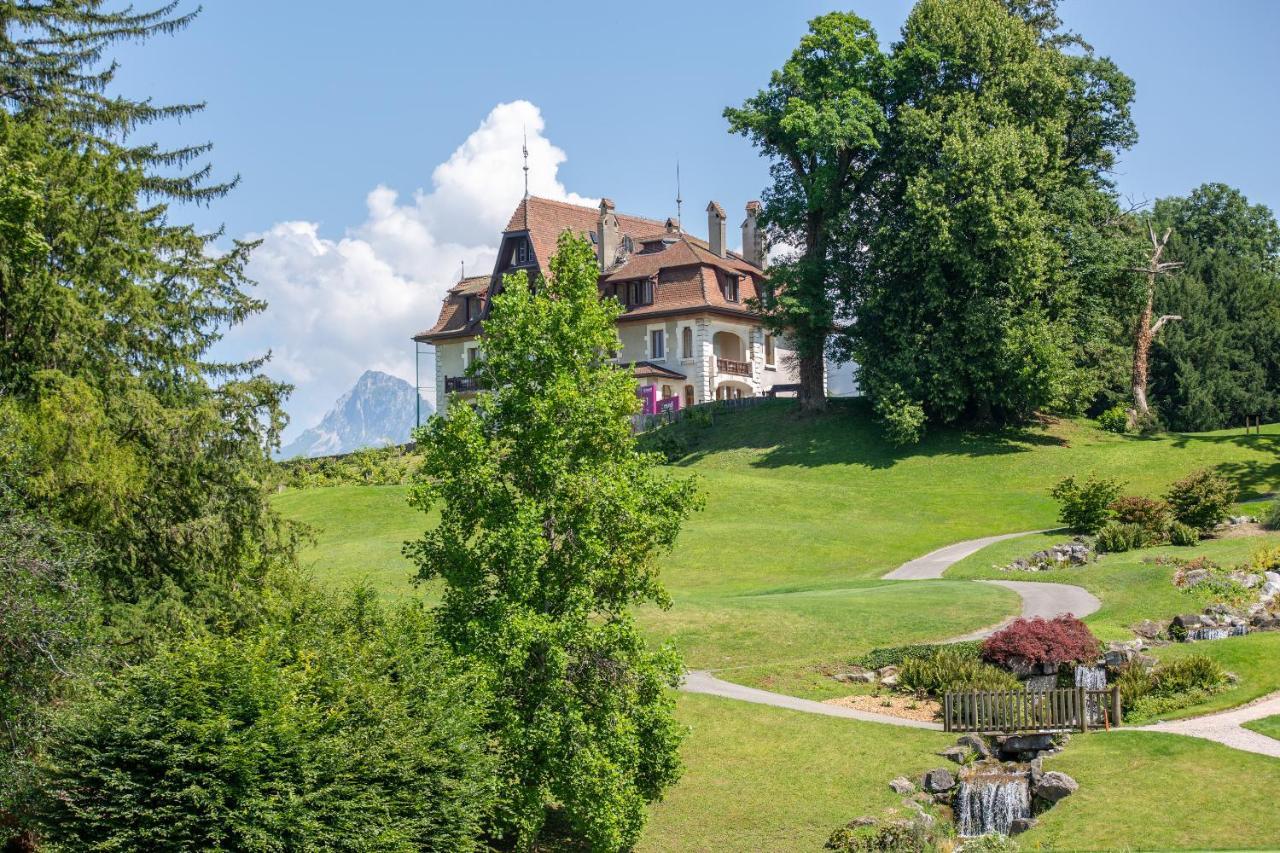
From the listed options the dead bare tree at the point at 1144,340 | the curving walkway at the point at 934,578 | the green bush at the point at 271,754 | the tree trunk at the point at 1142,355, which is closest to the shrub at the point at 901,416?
the curving walkway at the point at 934,578

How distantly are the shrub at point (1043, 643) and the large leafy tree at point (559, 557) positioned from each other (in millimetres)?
11241

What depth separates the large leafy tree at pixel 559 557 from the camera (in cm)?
2188

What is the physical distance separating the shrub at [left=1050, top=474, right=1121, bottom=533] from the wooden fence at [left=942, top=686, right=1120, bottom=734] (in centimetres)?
Result: 2093

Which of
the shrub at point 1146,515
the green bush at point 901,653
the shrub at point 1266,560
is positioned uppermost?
the shrub at point 1146,515

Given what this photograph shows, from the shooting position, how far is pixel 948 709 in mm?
27984

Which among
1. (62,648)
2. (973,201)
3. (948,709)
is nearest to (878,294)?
(973,201)

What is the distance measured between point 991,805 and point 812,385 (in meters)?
44.7

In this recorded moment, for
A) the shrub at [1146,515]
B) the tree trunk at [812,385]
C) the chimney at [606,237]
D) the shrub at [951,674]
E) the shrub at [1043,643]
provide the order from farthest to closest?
the chimney at [606,237] → the tree trunk at [812,385] → the shrub at [1146,515] → the shrub at [1043,643] → the shrub at [951,674]

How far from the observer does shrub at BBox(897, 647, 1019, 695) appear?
30281mm

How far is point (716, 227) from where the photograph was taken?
8869 centimetres

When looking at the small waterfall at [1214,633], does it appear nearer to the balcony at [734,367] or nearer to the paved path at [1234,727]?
the paved path at [1234,727]

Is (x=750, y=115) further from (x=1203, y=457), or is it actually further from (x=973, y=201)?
(x=1203, y=457)

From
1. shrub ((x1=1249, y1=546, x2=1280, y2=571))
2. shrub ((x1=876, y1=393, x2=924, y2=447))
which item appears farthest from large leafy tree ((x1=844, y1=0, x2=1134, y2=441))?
shrub ((x1=1249, y1=546, x2=1280, y2=571))

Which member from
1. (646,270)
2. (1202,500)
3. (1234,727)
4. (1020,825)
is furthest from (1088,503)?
(646,270)
